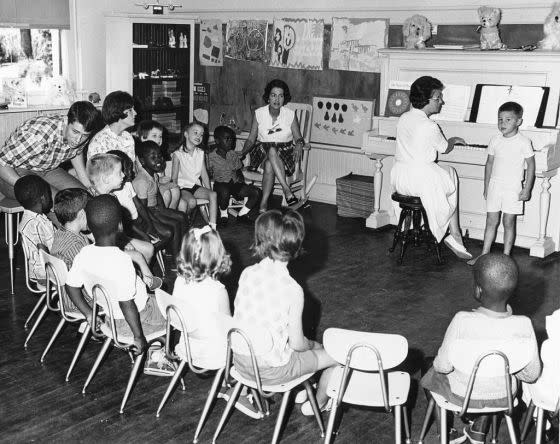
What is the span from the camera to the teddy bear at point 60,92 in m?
7.20

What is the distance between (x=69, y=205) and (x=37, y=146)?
1.31 m

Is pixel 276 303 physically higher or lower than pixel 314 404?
higher

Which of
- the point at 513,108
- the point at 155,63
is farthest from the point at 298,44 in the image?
the point at 513,108

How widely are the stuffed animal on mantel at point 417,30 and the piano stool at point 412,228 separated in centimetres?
145

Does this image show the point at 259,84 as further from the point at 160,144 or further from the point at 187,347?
the point at 187,347

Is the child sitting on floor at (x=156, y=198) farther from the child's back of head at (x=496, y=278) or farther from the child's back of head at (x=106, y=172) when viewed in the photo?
the child's back of head at (x=496, y=278)

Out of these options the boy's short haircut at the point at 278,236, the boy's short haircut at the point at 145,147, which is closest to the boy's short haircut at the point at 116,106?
the boy's short haircut at the point at 145,147

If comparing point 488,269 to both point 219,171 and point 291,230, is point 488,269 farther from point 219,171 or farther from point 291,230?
point 219,171

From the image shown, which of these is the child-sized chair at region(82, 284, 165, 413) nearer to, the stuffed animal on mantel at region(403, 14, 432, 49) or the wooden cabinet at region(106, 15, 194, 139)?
the stuffed animal on mantel at region(403, 14, 432, 49)

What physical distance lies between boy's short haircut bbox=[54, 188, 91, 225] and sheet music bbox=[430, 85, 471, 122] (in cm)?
347

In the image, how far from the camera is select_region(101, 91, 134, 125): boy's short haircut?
512 centimetres

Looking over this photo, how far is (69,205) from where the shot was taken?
3.88 meters

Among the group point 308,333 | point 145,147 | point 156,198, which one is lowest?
point 308,333

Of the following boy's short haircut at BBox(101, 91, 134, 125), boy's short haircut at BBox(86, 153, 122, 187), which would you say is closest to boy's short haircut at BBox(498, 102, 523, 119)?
Result: boy's short haircut at BBox(101, 91, 134, 125)
